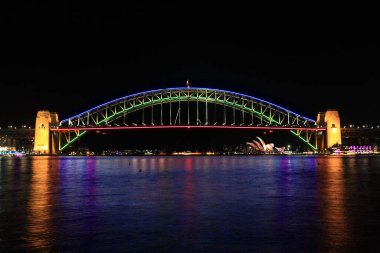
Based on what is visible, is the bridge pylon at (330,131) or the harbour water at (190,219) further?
the bridge pylon at (330,131)

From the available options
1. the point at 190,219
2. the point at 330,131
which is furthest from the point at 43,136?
the point at 190,219

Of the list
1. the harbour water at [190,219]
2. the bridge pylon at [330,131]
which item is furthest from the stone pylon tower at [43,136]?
the harbour water at [190,219]

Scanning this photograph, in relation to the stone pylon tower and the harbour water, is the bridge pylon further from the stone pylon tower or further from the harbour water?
the harbour water

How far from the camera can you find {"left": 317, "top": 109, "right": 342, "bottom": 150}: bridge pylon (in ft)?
363

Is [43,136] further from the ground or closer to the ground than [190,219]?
further from the ground

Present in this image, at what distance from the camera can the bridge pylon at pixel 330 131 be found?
363 ft

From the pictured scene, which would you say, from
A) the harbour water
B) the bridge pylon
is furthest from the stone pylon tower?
the harbour water

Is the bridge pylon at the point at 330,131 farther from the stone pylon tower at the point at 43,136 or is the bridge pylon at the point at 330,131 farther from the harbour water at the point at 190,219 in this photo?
the harbour water at the point at 190,219

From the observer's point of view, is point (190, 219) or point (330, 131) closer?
point (190, 219)

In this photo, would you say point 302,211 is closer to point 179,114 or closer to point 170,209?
point 170,209

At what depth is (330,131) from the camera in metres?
110

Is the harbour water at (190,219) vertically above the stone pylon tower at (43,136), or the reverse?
the stone pylon tower at (43,136)

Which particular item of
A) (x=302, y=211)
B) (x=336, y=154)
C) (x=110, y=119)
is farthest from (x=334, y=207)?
(x=110, y=119)

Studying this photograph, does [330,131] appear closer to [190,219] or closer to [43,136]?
[43,136]
